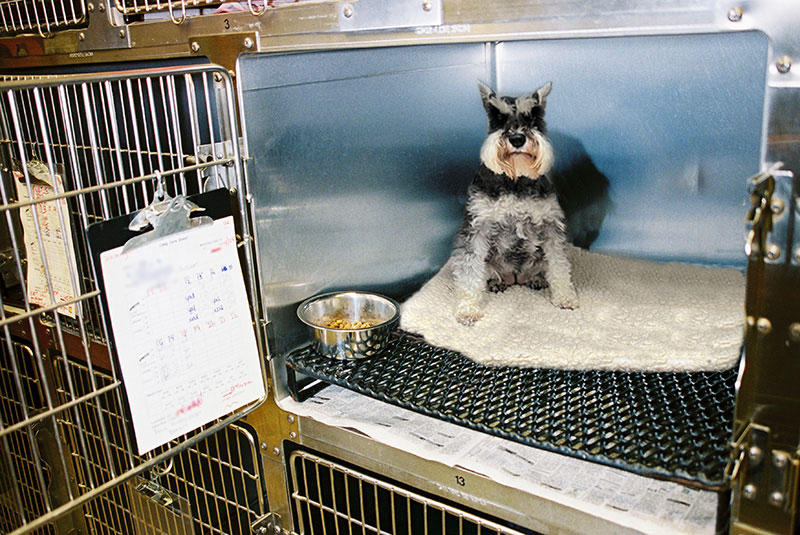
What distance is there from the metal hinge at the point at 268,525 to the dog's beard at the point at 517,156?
2.85 ft

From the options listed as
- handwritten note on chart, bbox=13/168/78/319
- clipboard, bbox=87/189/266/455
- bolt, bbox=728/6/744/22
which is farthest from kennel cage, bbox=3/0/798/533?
handwritten note on chart, bbox=13/168/78/319

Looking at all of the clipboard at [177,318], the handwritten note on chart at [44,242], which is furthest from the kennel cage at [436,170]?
the handwritten note on chart at [44,242]

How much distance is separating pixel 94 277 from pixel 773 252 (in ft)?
2.87

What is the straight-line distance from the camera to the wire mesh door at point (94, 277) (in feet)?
3.37

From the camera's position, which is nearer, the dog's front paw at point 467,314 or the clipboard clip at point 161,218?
the clipboard clip at point 161,218

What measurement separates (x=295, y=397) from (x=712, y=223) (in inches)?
41.6

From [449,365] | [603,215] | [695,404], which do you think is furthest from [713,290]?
[449,365]

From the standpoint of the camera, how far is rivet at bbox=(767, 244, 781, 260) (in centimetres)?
76

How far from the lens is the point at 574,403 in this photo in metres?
1.14

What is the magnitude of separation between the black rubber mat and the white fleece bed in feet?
0.11

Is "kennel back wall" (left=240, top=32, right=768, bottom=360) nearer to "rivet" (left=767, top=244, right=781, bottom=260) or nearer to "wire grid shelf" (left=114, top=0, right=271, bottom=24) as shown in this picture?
"wire grid shelf" (left=114, top=0, right=271, bottom=24)

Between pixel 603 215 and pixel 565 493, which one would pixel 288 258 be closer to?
pixel 565 493

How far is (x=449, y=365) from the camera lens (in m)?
1.32

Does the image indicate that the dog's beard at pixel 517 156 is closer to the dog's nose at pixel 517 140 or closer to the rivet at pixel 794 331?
the dog's nose at pixel 517 140
